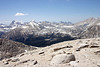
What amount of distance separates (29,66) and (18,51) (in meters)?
46.0

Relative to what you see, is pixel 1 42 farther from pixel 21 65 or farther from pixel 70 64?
pixel 70 64

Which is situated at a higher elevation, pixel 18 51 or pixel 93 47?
pixel 93 47

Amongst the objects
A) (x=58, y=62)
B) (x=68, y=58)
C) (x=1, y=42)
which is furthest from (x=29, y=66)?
(x=1, y=42)

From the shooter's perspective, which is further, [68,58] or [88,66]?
[68,58]

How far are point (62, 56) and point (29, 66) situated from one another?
4975mm

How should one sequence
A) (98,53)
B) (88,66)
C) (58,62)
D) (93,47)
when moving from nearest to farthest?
(88,66) < (58,62) < (98,53) < (93,47)

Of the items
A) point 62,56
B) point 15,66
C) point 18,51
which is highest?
point 62,56

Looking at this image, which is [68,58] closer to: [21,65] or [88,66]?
[88,66]

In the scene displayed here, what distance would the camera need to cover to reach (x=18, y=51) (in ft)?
195

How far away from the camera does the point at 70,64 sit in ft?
48.8

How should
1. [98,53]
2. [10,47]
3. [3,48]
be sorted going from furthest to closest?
[10,47]
[3,48]
[98,53]

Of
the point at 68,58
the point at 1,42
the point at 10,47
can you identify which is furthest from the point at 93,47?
the point at 1,42

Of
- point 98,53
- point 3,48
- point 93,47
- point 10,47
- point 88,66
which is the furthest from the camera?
point 10,47

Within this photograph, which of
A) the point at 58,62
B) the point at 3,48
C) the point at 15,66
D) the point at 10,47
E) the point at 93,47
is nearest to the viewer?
the point at 58,62
